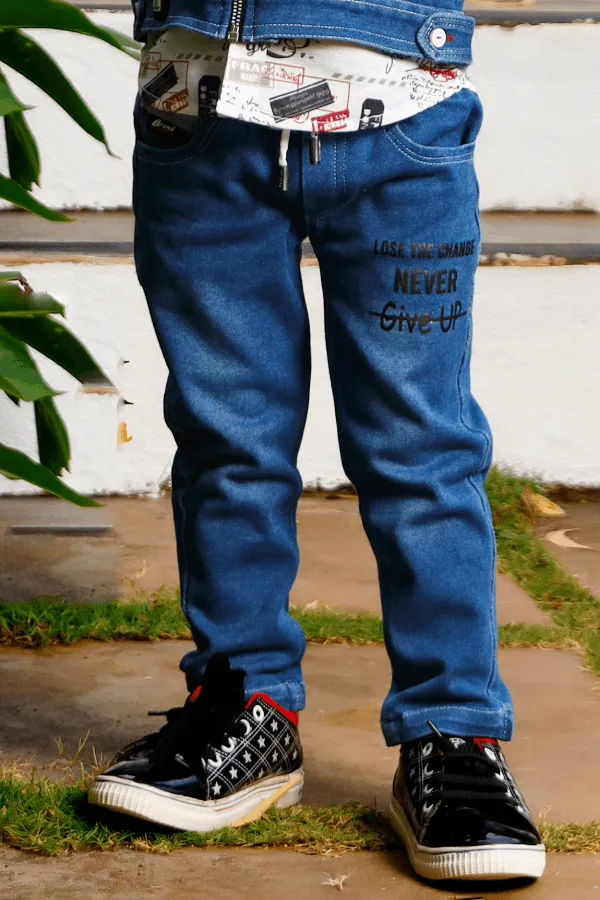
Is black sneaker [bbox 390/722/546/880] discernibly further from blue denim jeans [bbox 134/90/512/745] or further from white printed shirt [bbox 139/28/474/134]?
white printed shirt [bbox 139/28/474/134]

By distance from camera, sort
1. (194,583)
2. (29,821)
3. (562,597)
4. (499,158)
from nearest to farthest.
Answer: (29,821)
(194,583)
(562,597)
(499,158)

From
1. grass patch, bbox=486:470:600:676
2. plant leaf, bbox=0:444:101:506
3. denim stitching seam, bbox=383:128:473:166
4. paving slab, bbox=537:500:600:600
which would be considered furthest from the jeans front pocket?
paving slab, bbox=537:500:600:600

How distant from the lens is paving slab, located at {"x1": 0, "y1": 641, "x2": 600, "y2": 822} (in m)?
1.38

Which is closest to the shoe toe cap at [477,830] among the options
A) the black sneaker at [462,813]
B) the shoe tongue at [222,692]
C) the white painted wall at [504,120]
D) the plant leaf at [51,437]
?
the black sneaker at [462,813]

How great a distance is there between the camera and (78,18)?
1.11 meters

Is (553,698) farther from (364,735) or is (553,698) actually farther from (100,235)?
(100,235)

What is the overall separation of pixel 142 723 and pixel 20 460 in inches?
21.8

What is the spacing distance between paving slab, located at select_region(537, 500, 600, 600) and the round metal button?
1.09 m

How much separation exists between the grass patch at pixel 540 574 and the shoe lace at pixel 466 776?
504mm

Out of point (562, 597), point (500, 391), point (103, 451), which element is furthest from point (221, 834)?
point (500, 391)

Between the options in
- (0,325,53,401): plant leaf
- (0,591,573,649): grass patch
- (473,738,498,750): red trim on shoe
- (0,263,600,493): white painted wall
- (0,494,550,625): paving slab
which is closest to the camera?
(0,325,53,401): plant leaf

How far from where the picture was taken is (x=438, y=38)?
1.16 m

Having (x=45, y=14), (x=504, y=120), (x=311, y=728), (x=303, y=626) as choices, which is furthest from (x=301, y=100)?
(x=504, y=120)

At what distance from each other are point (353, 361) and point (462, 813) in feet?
1.44
